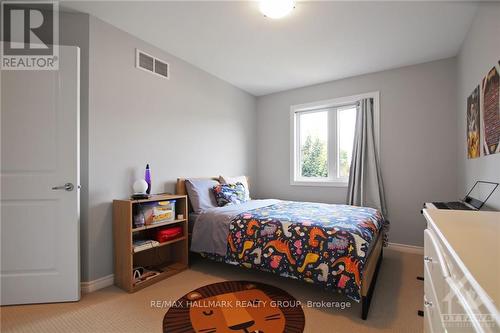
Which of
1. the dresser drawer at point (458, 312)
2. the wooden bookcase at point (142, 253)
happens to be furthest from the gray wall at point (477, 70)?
the wooden bookcase at point (142, 253)

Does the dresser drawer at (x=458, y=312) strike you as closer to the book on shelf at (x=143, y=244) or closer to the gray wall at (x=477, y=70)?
the gray wall at (x=477, y=70)

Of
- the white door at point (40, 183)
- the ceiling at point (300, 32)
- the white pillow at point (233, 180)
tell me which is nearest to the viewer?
the white door at point (40, 183)

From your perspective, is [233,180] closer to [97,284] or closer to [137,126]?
[137,126]

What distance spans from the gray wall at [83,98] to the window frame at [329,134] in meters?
3.01

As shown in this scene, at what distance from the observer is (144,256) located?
2.60m

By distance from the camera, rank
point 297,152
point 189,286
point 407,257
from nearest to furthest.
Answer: point 189,286
point 407,257
point 297,152

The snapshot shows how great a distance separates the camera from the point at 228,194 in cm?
313

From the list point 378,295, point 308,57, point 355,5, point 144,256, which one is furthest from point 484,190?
point 144,256

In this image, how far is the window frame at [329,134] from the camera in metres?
3.42

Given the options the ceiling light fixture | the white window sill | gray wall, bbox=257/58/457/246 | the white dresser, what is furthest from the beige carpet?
the ceiling light fixture

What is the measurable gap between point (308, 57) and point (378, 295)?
8.89ft

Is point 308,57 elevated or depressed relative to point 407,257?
elevated

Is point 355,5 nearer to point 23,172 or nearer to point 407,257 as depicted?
point 407,257

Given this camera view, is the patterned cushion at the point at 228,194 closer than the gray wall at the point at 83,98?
No
